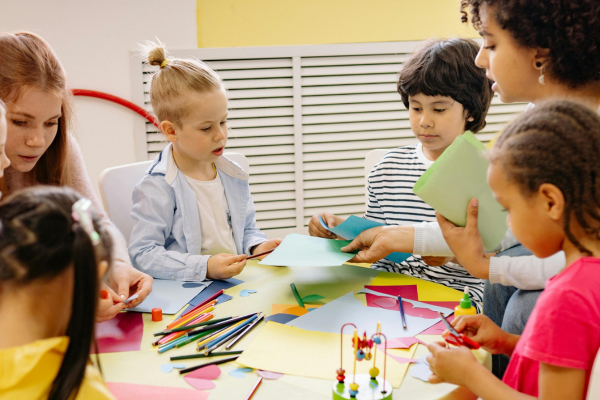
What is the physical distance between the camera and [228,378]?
77 cm

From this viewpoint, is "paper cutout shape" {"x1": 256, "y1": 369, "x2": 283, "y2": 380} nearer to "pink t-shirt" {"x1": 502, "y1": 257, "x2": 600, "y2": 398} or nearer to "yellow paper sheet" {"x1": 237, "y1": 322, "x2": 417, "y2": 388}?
"yellow paper sheet" {"x1": 237, "y1": 322, "x2": 417, "y2": 388}

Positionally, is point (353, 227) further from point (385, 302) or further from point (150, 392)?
point (150, 392)

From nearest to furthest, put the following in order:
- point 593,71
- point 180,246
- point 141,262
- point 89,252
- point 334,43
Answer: point 89,252
point 593,71
point 141,262
point 180,246
point 334,43

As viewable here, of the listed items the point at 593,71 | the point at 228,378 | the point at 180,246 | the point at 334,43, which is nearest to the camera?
the point at 228,378

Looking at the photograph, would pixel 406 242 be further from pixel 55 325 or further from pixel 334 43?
pixel 334 43

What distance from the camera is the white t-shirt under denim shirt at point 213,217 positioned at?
60.2 inches

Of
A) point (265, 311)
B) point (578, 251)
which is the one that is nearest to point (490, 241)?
point (578, 251)

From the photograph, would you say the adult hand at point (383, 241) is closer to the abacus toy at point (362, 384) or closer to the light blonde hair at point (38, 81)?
the abacus toy at point (362, 384)

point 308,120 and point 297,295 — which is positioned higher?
point 308,120

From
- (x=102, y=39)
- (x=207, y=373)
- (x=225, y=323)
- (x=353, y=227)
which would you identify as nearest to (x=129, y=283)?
(x=225, y=323)

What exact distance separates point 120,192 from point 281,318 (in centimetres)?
79

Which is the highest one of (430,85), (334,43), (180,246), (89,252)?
(334,43)

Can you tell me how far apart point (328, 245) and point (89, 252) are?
0.68 metres

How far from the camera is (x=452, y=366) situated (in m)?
0.73
